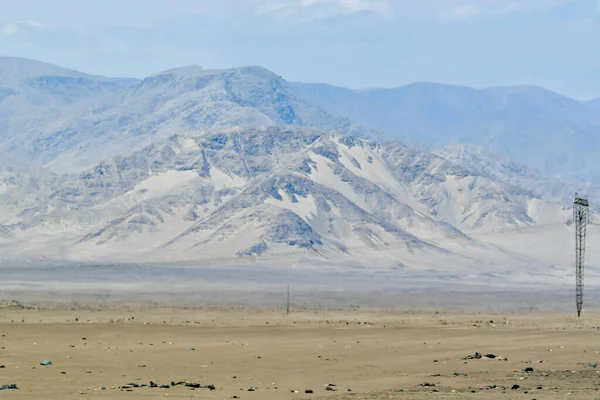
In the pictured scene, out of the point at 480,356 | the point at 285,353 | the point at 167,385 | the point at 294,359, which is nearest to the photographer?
the point at 167,385

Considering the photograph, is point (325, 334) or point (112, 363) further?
point (325, 334)

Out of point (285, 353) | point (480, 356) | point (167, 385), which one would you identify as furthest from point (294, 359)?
point (167, 385)

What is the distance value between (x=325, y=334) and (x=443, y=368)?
2266 centimetres

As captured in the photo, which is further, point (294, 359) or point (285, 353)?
point (285, 353)

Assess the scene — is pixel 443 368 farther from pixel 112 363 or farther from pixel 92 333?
pixel 92 333

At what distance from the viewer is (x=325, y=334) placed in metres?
66.2

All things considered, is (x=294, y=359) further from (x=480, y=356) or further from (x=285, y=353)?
(x=480, y=356)

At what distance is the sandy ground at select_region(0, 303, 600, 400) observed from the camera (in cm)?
3384

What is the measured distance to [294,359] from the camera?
4712 cm

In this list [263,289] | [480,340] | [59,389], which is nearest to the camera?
[59,389]

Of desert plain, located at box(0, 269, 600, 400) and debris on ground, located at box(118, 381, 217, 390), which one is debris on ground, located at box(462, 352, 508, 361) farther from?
debris on ground, located at box(118, 381, 217, 390)

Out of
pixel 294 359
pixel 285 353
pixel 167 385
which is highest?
pixel 167 385

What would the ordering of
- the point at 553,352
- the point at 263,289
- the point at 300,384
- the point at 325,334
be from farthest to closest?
1. the point at 263,289
2. the point at 325,334
3. the point at 553,352
4. the point at 300,384

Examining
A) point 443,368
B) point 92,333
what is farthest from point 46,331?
point 443,368
